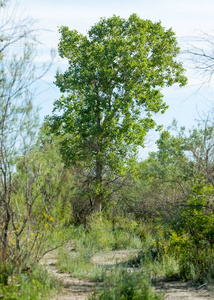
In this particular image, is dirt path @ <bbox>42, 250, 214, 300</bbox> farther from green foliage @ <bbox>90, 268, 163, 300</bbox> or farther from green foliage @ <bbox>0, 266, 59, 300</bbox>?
green foliage @ <bbox>90, 268, 163, 300</bbox>

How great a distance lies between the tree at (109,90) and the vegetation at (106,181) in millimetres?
55

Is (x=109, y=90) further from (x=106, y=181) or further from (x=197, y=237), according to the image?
(x=197, y=237)

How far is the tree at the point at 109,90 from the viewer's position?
730 inches

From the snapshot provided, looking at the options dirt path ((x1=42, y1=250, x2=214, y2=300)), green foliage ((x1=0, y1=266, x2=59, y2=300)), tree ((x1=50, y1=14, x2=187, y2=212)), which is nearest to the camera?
green foliage ((x1=0, y1=266, x2=59, y2=300))

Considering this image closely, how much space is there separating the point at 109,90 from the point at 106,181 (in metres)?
4.57

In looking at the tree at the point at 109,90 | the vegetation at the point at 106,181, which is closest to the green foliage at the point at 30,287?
the vegetation at the point at 106,181

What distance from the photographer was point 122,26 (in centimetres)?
1994

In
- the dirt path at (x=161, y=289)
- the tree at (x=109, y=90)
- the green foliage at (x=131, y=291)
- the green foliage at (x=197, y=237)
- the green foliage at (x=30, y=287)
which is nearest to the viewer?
the green foliage at (x=131, y=291)

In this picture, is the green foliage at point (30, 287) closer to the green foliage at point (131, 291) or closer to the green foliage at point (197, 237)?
the green foliage at point (131, 291)

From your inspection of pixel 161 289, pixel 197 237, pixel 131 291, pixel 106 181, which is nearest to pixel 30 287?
pixel 131 291

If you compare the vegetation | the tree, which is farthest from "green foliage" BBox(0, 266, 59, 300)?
the tree

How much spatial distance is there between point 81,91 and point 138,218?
303 inches

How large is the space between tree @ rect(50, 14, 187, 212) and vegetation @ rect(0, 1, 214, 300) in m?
0.06

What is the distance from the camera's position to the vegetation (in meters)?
6.60
